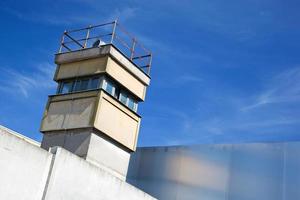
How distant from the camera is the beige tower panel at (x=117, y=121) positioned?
672 inches

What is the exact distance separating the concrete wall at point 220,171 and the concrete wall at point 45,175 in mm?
5399

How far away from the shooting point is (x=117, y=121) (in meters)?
17.8

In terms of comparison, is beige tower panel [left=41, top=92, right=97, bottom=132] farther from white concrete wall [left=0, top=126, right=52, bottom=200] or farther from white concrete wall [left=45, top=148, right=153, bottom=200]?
white concrete wall [left=0, top=126, right=52, bottom=200]

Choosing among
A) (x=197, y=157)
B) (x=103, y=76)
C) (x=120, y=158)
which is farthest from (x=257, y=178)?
(x=103, y=76)

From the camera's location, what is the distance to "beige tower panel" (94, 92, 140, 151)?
17.1 metres

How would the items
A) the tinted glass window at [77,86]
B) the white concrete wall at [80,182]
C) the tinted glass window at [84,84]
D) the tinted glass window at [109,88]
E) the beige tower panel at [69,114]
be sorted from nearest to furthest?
the white concrete wall at [80,182] → the beige tower panel at [69,114] → the tinted glass window at [109,88] → the tinted glass window at [84,84] → the tinted glass window at [77,86]

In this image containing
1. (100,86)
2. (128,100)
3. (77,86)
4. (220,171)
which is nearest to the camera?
(100,86)

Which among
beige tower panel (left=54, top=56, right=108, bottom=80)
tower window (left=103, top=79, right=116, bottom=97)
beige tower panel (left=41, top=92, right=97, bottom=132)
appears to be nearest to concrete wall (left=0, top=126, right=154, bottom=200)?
beige tower panel (left=41, top=92, right=97, bottom=132)

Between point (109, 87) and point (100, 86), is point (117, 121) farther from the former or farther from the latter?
point (100, 86)

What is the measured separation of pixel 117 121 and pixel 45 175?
17.7 feet

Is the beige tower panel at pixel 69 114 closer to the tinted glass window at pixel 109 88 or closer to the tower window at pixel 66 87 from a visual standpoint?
the tower window at pixel 66 87

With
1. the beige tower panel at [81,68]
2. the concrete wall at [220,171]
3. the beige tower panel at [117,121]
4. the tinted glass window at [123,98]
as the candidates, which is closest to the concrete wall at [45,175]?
the beige tower panel at [117,121]

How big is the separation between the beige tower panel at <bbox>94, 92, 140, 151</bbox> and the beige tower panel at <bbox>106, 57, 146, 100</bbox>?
0.83 m

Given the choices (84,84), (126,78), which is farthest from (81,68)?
(126,78)
